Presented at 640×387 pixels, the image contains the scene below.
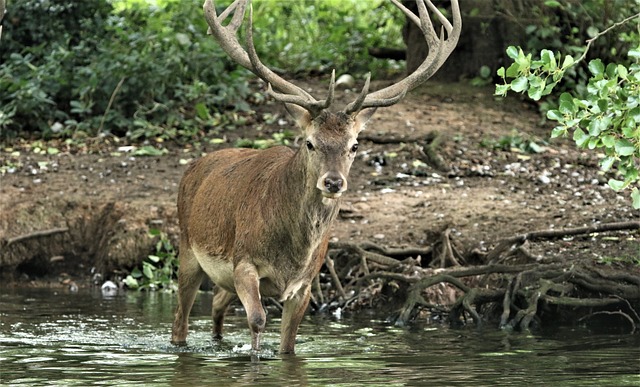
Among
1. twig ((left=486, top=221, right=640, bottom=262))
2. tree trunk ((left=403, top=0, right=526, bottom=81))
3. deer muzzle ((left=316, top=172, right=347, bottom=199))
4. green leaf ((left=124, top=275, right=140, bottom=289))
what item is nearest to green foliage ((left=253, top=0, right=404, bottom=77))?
tree trunk ((left=403, top=0, right=526, bottom=81))

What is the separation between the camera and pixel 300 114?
9477 mm

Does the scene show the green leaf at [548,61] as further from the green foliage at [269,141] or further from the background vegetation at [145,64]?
the green foliage at [269,141]

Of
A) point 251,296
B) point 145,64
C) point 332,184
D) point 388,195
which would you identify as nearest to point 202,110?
point 145,64

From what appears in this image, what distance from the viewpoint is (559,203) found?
14.3m

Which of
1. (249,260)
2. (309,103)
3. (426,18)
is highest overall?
(426,18)

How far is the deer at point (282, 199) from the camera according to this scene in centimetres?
917

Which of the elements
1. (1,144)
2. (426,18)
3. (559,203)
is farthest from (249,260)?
(1,144)

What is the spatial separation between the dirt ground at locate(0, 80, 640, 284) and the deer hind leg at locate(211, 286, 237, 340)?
2.90 m

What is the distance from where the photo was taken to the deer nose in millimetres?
8805

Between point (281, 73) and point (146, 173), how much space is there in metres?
5.17

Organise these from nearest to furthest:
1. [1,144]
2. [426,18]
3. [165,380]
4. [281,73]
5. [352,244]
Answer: [165,380] < [426,18] < [352,244] < [1,144] < [281,73]

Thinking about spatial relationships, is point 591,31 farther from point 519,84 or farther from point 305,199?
point 519,84

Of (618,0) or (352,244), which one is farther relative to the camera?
(618,0)

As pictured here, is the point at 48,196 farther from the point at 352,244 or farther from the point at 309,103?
the point at 309,103
